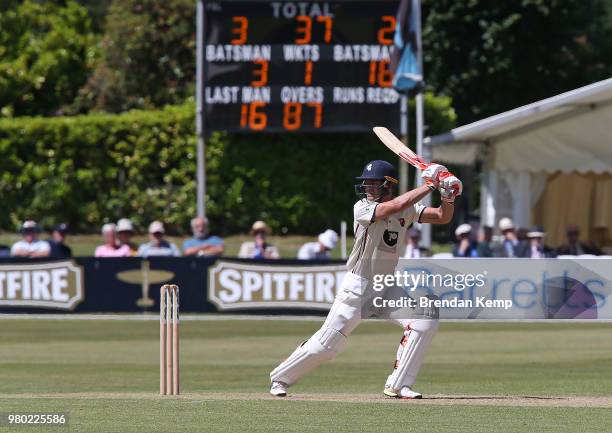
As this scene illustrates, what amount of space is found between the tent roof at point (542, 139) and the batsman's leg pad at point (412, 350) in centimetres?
1112

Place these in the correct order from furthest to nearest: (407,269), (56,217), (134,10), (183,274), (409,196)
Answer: (134,10)
(56,217)
(183,274)
(407,269)
(409,196)

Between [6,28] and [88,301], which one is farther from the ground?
[6,28]

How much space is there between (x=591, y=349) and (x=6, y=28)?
18.6 meters

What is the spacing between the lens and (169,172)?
26.5 m

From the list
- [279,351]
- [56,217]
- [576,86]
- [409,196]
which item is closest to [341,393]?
[409,196]

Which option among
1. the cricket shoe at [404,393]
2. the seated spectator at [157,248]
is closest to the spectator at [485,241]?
the seated spectator at [157,248]

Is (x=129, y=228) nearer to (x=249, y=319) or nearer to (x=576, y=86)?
(x=249, y=319)

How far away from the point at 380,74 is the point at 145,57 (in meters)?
9.00

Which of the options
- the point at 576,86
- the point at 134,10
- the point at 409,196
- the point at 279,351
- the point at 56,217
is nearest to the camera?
the point at 409,196

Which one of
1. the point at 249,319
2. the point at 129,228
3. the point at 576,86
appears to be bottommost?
the point at 249,319

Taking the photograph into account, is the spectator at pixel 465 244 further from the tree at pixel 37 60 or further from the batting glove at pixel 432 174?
the tree at pixel 37 60

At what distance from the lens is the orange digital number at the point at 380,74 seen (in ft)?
72.1

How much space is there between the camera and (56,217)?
2616 cm

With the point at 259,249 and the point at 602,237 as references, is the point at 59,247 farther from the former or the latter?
the point at 602,237
